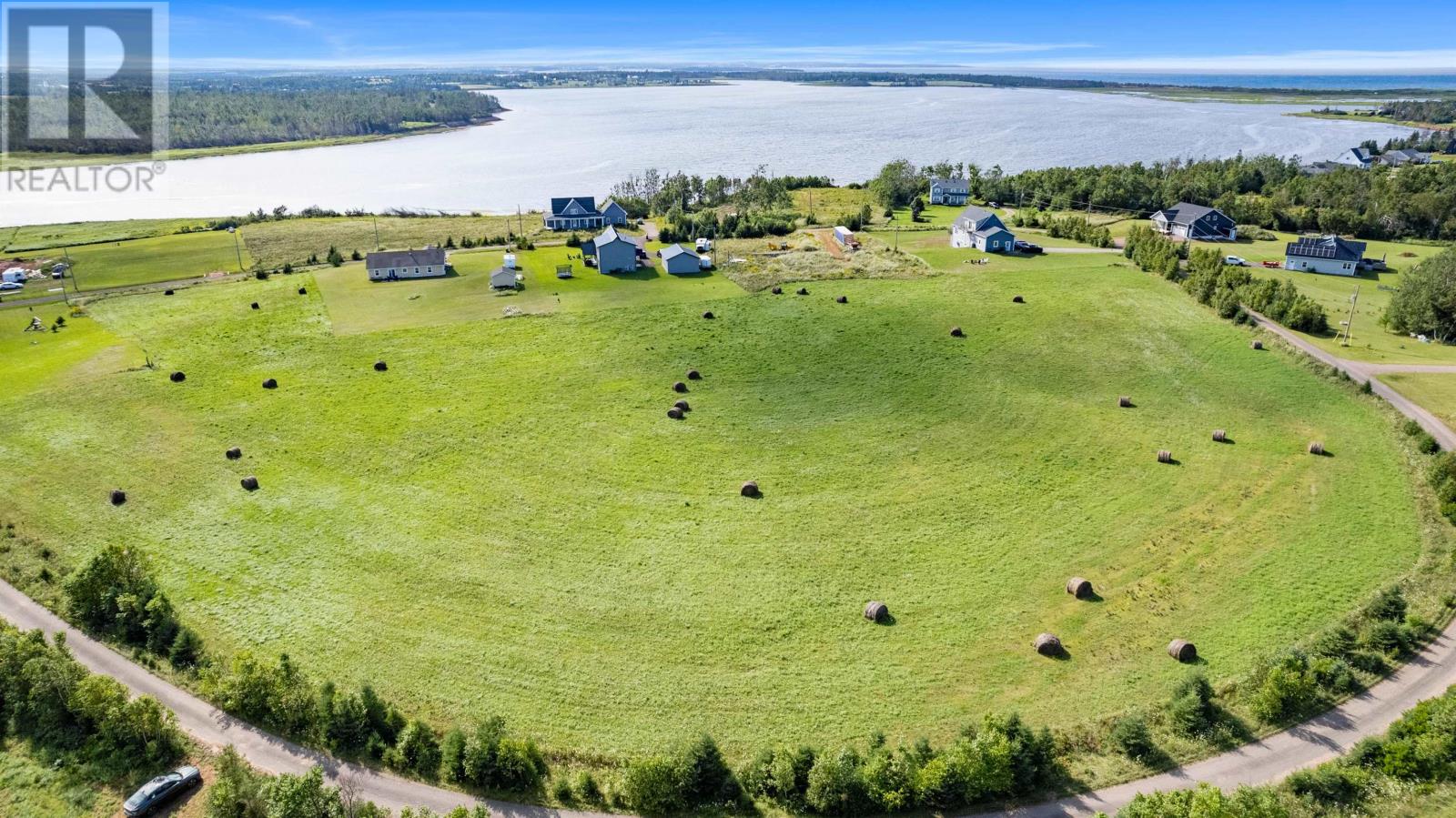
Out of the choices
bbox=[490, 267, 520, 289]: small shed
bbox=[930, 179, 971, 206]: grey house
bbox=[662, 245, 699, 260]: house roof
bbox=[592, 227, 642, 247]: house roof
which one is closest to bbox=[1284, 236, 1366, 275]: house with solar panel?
bbox=[930, 179, 971, 206]: grey house

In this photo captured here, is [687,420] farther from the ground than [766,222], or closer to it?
closer to it

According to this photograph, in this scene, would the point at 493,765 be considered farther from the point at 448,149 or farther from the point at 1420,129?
the point at 1420,129

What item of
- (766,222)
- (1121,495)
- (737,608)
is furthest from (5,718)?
(766,222)

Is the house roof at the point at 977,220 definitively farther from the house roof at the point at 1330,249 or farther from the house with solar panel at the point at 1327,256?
the house roof at the point at 1330,249

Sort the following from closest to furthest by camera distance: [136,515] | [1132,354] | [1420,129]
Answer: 1. [136,515]
2. [1132,354]
3. [1420,129]

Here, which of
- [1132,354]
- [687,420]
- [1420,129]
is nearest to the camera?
[687,420]

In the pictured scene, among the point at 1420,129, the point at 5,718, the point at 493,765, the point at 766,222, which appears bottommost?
A: the point at 5,718

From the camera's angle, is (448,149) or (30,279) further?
(448,149)
